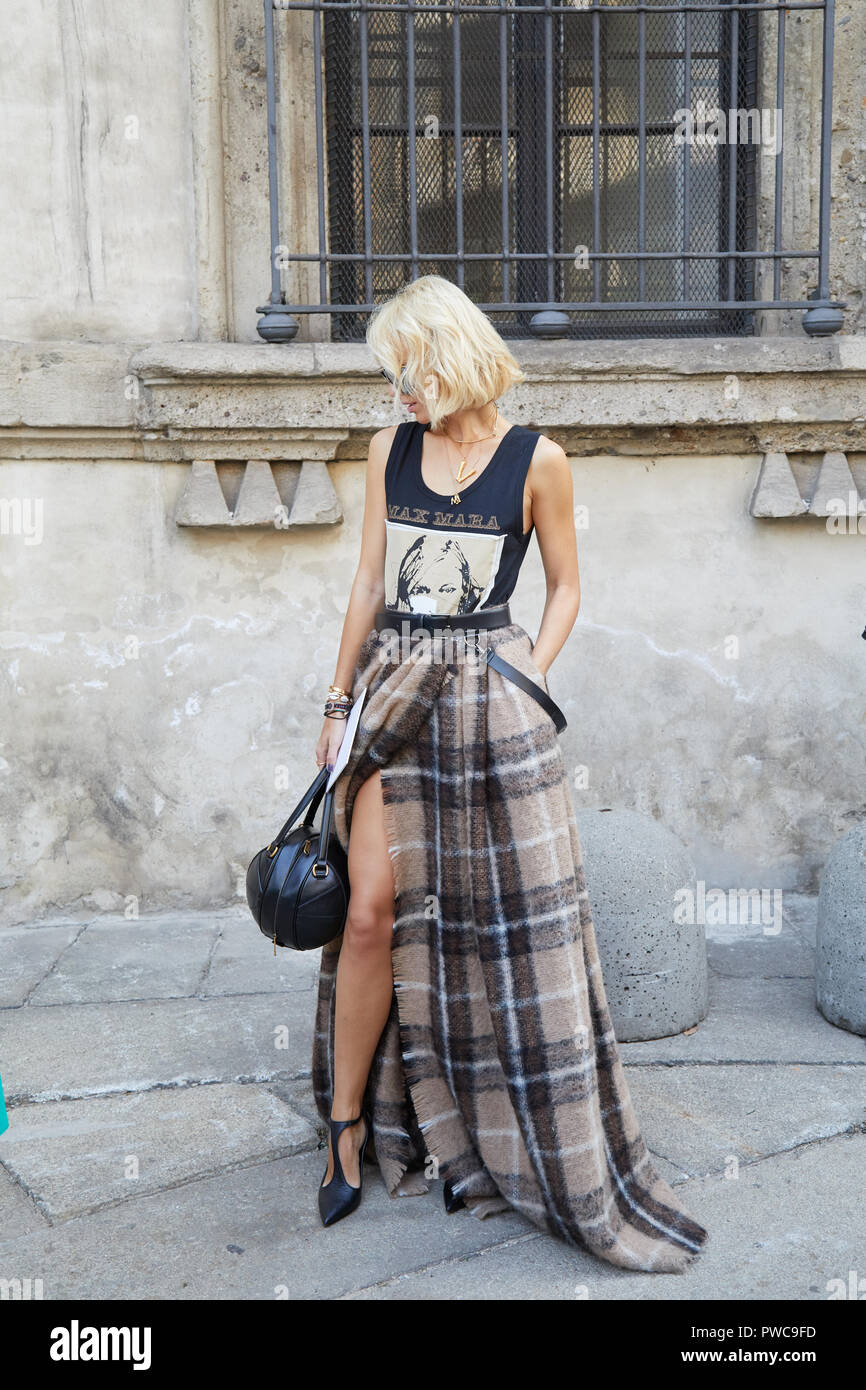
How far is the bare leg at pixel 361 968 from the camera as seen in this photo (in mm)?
2801

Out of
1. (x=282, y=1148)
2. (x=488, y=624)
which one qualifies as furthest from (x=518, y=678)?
(x=282, y=1148)

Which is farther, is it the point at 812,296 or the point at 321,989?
the point at 812,296

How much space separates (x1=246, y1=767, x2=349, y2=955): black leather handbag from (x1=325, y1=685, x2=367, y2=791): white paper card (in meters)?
0.08

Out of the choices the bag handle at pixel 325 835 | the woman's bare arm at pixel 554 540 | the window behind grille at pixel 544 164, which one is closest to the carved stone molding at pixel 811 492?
the window behind grille at pixel 544 164

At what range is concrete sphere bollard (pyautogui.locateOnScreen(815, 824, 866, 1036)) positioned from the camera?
3.69m

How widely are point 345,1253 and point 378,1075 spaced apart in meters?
0.41

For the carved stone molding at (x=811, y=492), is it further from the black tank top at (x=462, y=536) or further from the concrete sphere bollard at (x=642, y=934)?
the black tank top at (x=462, y=536)

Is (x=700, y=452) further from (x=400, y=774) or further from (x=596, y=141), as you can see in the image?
(x=400, y=774)

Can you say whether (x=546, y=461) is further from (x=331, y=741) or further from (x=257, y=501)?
(x=257, y=501)

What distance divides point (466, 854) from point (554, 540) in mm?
708

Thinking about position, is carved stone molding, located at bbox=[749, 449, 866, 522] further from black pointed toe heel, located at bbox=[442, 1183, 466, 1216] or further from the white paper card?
black pointed toe heel, located at bbox=[442, 1183, 466, 1216]

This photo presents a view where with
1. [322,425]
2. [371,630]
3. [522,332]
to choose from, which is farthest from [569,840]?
[522,332]

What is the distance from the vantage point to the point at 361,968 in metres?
2.83

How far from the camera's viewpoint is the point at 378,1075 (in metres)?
2.96
